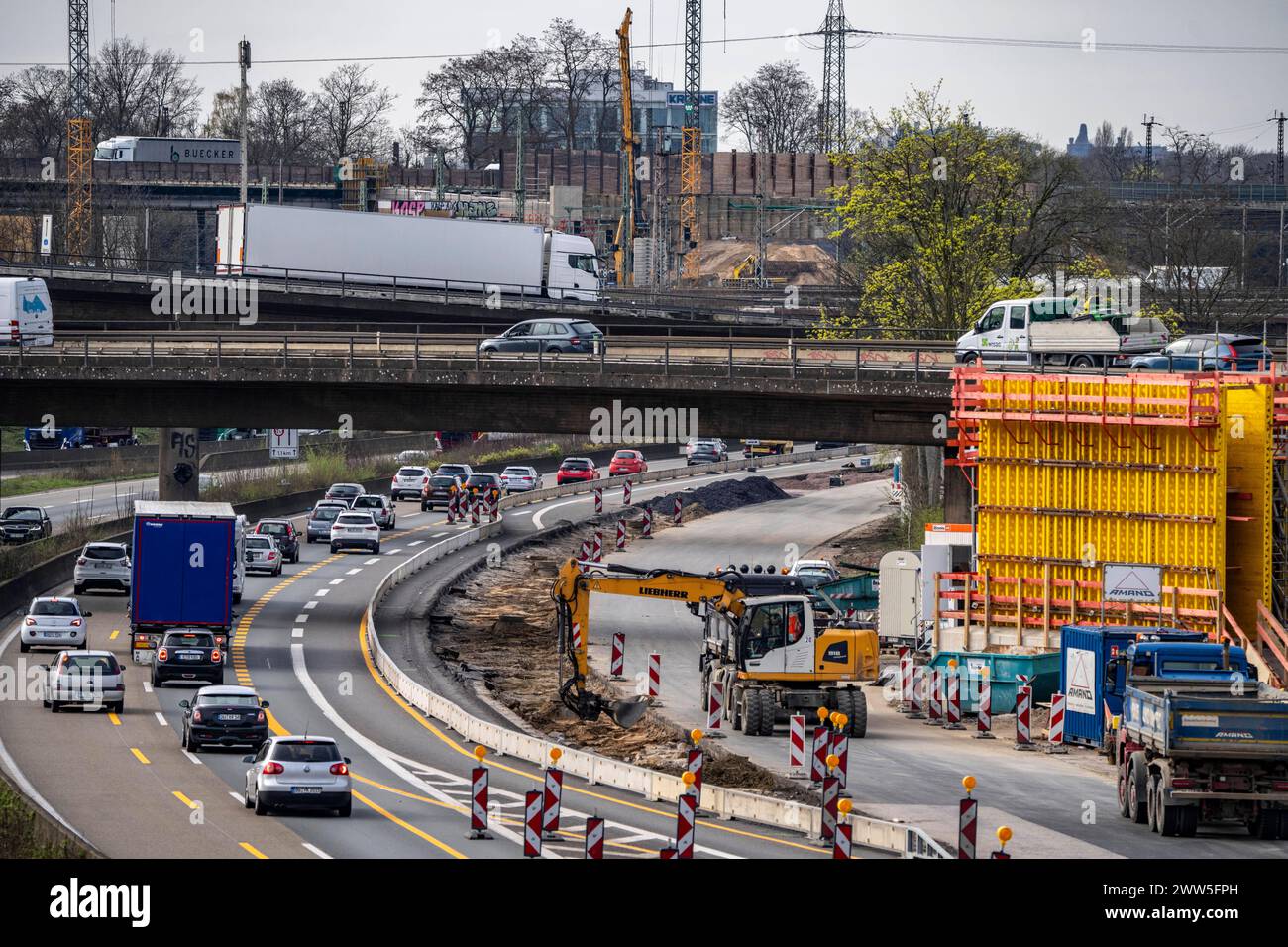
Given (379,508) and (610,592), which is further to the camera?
(379,508)

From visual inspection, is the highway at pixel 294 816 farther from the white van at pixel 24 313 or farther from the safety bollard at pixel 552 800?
the white van at pixel 24 313

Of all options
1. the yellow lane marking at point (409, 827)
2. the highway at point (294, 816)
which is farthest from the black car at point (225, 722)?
the yellow lane marking at point (409, 827)

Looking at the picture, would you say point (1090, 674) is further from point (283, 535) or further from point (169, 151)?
point (169, 151)

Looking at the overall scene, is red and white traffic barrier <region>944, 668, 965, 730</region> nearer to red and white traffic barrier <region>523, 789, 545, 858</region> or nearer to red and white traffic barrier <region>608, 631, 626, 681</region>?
red and white traffic barrier <region>608, 631, 626, 681</region>

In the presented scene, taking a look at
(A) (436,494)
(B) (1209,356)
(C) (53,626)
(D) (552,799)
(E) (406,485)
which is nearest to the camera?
(D) (552,799)

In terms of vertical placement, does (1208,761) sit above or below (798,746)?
above

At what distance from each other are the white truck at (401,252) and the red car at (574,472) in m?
11.8

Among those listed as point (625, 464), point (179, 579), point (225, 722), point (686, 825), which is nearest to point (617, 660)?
point (179, 579)

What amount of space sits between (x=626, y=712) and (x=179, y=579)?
10.7 m

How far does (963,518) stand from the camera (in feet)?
161

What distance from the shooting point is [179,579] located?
135 ft

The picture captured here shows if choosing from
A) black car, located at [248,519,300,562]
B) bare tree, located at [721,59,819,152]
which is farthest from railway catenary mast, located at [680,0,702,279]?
black car, located at [248,519,300,562]

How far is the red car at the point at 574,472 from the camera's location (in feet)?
302
